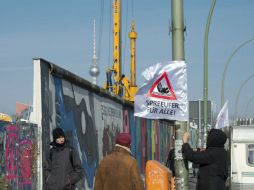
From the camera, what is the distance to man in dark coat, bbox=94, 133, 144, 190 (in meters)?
6.80

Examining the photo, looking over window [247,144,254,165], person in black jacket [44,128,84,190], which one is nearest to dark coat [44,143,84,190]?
person in black jacket [44,128,84,190]

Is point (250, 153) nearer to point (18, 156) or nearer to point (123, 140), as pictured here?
point (18, 156)

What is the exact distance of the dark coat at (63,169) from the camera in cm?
818

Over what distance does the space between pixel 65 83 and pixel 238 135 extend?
26.0 ft

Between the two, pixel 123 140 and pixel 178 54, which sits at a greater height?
pixel 178 54

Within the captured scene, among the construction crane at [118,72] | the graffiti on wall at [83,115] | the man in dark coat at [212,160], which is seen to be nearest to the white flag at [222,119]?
the graffiti on wall at [83,115]

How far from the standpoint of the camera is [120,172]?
680 cm

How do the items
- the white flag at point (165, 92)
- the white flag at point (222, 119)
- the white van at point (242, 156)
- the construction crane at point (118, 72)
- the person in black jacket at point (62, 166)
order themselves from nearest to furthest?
1. the person in black jacket at point (62, 166)
2. the white flag at point (165, 92)
3. the white van at point (242, 156)
4. the white flag at point (222, 119)
5. the construction crane at point (118, 72)

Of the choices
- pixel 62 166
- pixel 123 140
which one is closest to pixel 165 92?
pixel 62 166

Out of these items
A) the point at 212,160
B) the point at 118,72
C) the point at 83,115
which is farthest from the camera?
the point at 118,72

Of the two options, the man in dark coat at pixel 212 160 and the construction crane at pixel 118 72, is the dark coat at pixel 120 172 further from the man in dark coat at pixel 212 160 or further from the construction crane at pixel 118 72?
the construction crane at pixel 118 72

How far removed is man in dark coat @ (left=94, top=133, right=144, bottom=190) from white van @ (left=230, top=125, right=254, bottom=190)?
423 inches

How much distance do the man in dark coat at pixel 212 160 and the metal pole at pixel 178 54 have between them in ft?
2.12

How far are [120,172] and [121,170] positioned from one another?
0.08 feet
